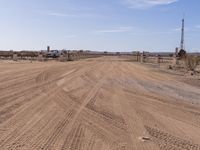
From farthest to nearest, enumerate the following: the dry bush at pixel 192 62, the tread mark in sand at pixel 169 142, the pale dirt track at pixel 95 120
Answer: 1. the dry bush at pixel 192 62
2. the pale dirt track at pixel 95 120
3. the tread mark in sand at pixel 169 142

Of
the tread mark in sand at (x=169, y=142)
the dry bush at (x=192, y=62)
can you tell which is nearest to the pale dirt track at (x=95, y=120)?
the tread mark in sand at (x=169, y=142)

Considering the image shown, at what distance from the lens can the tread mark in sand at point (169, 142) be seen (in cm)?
903

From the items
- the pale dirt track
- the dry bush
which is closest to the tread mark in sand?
the pale dirt track

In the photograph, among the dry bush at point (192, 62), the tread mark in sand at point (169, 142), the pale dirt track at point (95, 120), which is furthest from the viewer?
the dry bush at point (192, 62)

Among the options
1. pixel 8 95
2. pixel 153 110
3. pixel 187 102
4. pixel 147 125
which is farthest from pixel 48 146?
pixel 187 102

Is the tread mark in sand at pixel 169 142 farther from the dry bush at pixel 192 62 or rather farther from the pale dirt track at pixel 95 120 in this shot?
the dry bush at pixel 192 62

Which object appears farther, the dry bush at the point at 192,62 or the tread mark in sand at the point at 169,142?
the dry bush at the point at 192,62

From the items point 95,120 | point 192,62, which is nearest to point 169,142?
point 95,120

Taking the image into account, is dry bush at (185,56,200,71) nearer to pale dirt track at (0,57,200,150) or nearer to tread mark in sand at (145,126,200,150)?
pale dirt track at (0,57,200,150)

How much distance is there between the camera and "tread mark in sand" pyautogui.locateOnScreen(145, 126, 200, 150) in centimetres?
903

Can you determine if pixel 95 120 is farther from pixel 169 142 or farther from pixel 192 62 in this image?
pixel 192 62

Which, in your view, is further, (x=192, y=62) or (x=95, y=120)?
(x=192, y=62)

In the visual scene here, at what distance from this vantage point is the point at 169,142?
9516 mm

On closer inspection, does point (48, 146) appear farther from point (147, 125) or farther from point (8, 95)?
point (8, 95)
